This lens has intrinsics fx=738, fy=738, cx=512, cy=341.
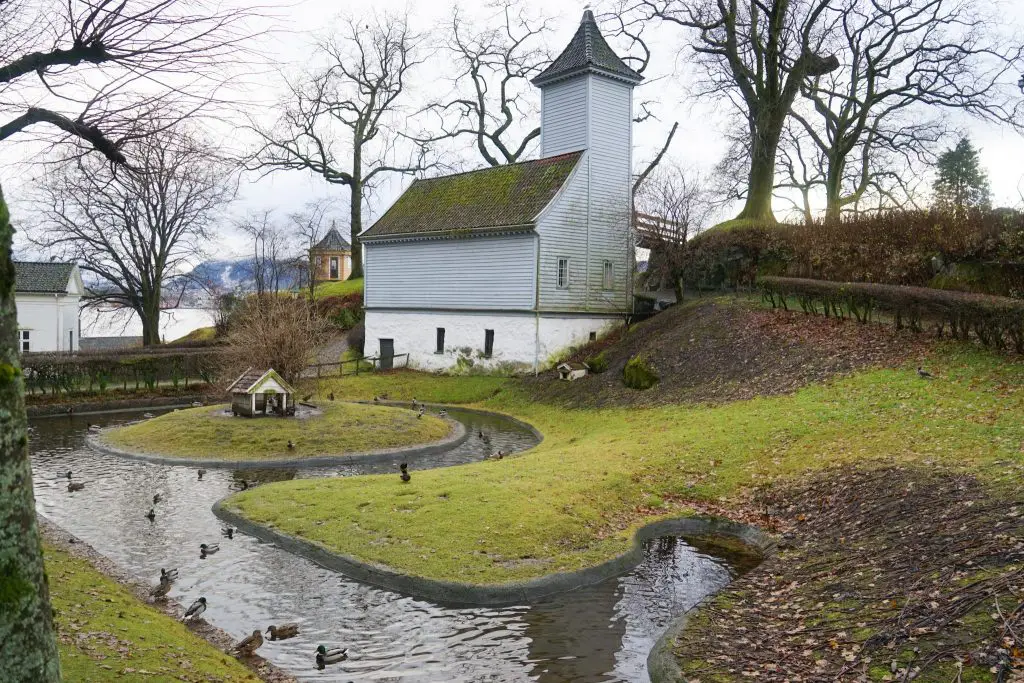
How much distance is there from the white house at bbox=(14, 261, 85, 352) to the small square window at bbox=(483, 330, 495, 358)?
30472mm

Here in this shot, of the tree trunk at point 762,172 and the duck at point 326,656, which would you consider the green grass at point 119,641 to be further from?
the tree trunk at point 762,172

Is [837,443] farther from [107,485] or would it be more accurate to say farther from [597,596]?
[107,485]

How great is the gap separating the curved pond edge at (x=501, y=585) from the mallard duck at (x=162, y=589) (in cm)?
257

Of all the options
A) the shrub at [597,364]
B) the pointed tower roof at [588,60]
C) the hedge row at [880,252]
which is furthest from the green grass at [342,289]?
the hedge row at [880,252]

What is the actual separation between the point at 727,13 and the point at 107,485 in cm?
3538

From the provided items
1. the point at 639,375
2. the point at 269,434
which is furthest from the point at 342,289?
the point at 269,434

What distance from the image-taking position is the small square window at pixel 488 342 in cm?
3714

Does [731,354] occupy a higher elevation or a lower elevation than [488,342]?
lower

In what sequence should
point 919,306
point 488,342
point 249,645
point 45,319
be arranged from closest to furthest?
1. point 249,645
2. point 919,306
3. point 488,342
4. point 45,319

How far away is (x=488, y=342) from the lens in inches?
1473

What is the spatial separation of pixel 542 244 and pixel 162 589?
86.2 ft

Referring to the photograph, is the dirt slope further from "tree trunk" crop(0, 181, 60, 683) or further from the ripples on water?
"tree trunk" crop(0, 181, 60, 683)

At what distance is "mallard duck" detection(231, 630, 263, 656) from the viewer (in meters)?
9.95

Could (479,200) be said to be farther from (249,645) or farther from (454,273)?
(249,645)
